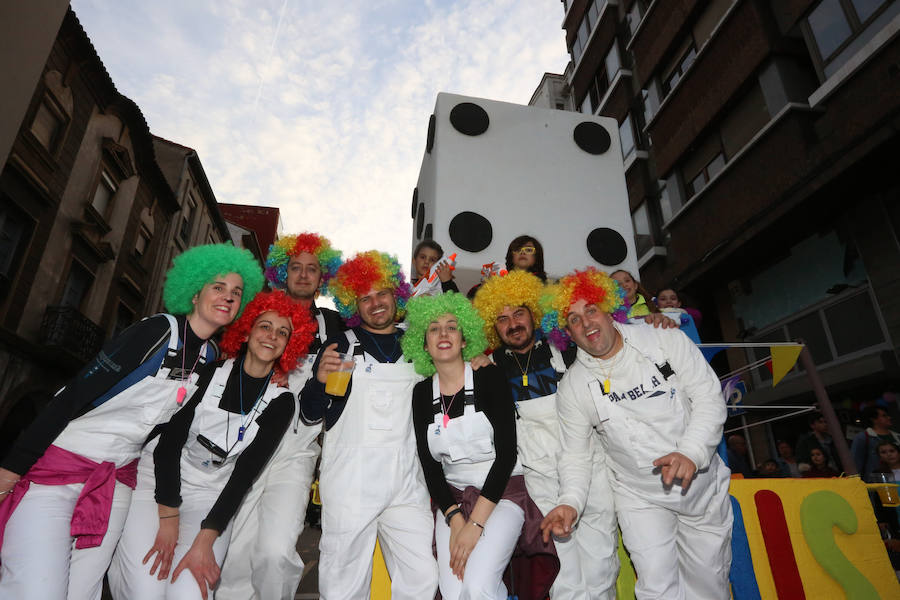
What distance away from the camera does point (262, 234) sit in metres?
29.3

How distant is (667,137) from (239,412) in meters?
13.5

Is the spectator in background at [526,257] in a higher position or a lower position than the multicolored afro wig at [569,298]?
higher

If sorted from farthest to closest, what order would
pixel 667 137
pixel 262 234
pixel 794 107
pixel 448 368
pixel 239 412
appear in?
1. pixel 262 234
2. pixel 667 137
3. pixel 794 107
4. pixel 448 368
5. pixel 239 412

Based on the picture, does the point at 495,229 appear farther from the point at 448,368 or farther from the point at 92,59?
the point at 92,59

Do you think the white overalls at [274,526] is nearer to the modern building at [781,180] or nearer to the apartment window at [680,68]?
the modern building at [781,180]

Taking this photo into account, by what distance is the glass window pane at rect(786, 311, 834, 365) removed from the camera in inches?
364

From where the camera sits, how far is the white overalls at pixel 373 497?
2.40 m

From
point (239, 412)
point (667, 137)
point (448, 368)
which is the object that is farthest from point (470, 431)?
point (667, 137)

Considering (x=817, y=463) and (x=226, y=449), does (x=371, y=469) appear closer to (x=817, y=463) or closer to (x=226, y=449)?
(x=226, y=449)

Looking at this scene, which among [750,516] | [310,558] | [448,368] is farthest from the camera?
[310,558]

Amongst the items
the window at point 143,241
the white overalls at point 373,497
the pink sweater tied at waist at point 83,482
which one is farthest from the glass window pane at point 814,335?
the window at point 143,241

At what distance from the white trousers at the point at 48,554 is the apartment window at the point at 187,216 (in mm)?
18107

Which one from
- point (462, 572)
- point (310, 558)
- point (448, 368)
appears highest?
point (448, 368)

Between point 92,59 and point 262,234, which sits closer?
point 92,59
